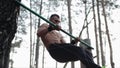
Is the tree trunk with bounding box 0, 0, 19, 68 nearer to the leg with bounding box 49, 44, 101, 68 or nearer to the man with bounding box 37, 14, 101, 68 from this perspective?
the man with bounding box 37, 14, 101, 68

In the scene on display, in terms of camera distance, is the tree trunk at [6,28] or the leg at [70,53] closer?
the tree trunk at [6,28]

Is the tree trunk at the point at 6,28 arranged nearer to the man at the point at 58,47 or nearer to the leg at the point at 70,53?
the man at the point at 58,47

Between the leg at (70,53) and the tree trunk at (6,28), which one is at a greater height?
the tree trunk at (6,28)

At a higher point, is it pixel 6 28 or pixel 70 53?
pixel 6 28

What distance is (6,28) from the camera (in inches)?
86.7

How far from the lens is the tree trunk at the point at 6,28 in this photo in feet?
7.08

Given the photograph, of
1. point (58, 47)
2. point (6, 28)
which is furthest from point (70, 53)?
point (6, 28)

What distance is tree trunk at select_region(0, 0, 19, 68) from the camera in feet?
7.08

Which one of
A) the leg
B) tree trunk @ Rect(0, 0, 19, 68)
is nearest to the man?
the leg

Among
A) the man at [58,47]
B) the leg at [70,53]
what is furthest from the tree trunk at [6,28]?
the leg at [70,53]

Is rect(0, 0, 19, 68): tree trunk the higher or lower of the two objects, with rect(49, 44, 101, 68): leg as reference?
higher

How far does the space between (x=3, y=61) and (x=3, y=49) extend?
96mm

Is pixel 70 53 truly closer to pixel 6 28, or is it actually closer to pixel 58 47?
pixel 58 47

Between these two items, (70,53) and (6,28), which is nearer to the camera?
(6,28)
